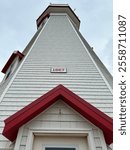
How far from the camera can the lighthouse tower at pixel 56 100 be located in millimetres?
3215

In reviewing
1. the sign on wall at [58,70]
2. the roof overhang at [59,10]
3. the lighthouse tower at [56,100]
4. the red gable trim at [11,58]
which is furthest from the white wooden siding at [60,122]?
the roof overhang at [59,10]

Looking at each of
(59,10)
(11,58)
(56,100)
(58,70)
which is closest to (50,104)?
(56,100)

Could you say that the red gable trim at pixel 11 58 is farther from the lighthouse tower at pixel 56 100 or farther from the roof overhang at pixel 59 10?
the roof overhang at pixel 59 10

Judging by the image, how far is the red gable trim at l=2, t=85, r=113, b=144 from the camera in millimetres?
3152

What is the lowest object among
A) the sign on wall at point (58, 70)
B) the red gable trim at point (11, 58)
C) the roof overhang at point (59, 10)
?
the sign on wall at point (58, 70)

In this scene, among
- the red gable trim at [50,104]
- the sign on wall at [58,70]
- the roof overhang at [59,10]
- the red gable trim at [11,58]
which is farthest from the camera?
the roof overhang at [59,10]

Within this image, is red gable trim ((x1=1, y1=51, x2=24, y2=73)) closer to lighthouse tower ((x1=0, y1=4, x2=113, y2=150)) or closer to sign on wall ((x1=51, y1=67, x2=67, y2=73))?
lighthouse tower ((x1=0, y1=4, x2=113, y2=150))

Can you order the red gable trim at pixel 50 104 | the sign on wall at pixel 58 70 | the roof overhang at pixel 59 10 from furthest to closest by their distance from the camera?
the roof overhang at pixel 59 10 < the sign on wall at pixel 58 70 < the red gable trim at pixel 50 104

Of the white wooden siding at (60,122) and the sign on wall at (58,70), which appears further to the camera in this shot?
the sign on wall at (58,70)

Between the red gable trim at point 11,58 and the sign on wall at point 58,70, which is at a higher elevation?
the red gable trim at point 11,58

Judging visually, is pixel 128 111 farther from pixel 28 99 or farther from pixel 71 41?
pixel 71 41

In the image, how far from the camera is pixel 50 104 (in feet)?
11.5

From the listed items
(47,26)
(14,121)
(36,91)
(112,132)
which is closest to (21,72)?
(36,91)

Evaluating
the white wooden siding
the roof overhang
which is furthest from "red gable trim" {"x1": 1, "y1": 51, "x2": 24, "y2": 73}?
the white wooden siding
